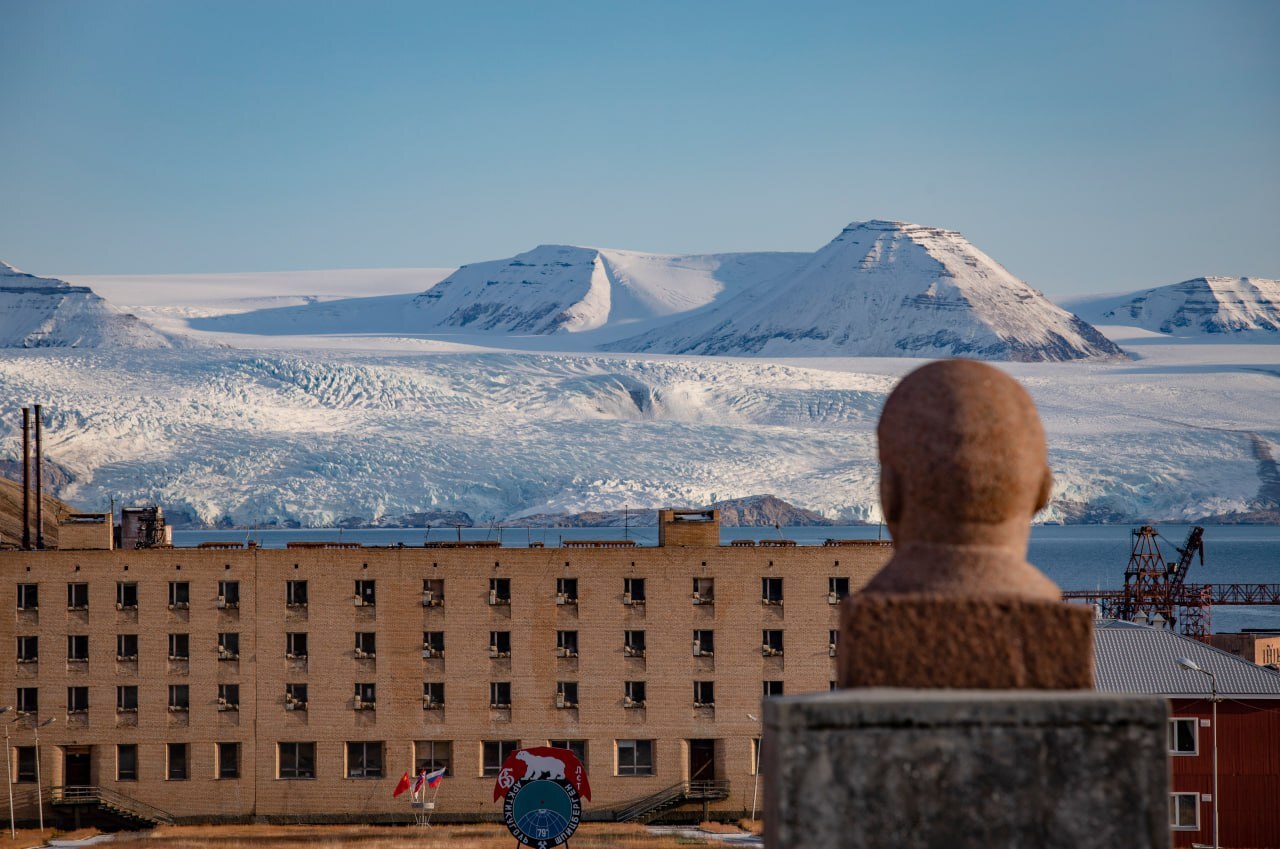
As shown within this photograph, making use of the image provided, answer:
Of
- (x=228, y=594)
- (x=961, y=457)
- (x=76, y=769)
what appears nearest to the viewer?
(x=961, y=457)

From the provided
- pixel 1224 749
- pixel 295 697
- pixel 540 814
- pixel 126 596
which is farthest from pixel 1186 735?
pixel 126 596

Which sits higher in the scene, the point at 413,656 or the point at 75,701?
the point at 413,656

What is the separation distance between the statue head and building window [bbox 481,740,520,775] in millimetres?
68582

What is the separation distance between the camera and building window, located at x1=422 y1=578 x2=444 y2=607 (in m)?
79.9

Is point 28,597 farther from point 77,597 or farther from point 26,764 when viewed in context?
point 26,764

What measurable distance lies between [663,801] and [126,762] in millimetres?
21835

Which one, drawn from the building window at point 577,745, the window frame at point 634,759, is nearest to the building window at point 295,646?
the building window at point 577,745

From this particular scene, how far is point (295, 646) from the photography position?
7994cm

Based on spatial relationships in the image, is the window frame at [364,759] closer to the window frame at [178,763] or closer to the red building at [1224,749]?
the window frame at [178,763]

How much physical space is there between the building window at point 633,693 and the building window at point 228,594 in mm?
16323

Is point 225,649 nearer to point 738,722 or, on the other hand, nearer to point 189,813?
point 189,813

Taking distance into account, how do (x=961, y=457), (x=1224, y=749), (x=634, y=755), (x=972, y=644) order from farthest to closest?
(x=634, y=755) → (x=1224, y=749) → (x=961, y=457) → (x=972, y=644)

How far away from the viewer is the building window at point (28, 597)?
3103 inches

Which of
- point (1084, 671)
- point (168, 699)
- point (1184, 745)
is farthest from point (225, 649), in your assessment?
point (1084, 671)
